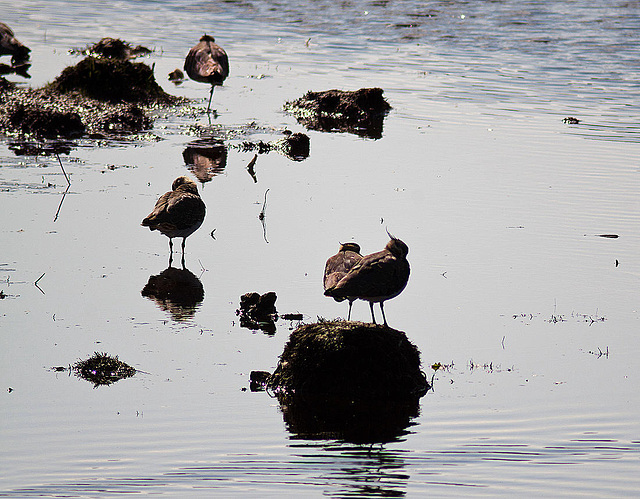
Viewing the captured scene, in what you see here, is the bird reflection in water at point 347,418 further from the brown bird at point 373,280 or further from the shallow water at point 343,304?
the brown bird at point 373,280

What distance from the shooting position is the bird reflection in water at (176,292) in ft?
34.2

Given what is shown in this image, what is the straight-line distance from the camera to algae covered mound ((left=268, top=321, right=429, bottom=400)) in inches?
338

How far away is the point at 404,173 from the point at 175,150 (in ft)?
12.8

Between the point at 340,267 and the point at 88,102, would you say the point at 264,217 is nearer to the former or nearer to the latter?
the point at 340,267

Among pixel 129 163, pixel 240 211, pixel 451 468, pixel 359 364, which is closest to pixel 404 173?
pixel 240 211

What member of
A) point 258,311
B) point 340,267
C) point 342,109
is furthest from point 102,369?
point 342,109

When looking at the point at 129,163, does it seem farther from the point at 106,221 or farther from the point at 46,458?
the point at 46,458

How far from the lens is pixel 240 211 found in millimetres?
13789

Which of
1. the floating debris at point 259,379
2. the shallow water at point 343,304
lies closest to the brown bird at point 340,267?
the shallow water at point 343,304

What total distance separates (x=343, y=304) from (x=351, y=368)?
7.28 ft

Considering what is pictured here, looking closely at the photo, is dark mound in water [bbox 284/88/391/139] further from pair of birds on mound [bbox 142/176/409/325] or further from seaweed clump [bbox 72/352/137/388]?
seaweed clump [bbox 72/352/137/388]

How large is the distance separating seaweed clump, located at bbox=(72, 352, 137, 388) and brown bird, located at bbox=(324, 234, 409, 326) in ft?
6.20

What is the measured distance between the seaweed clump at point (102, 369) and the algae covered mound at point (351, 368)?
131 cm

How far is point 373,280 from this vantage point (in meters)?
9.07
